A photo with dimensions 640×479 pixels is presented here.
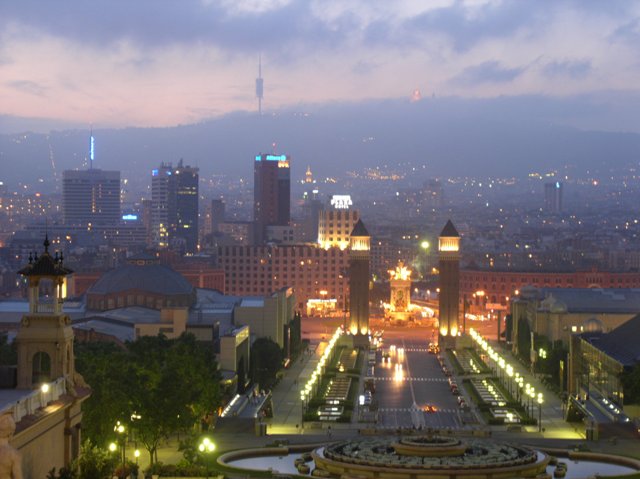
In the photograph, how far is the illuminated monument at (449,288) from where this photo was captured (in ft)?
479

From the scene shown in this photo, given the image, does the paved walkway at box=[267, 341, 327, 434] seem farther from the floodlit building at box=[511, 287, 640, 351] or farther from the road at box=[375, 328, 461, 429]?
the floodlit building at box=[511, 287, 640, 351]

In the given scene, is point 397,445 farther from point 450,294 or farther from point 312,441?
point 450,294

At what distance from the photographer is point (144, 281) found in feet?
439

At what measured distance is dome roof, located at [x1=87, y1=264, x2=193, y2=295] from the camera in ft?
435

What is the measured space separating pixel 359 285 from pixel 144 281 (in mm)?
22877

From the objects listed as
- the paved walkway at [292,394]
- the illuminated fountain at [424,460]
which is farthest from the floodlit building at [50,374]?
the paved walkway at [292,394]

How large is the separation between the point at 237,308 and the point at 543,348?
2052 centimetres

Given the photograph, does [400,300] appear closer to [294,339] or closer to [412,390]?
[294,339]

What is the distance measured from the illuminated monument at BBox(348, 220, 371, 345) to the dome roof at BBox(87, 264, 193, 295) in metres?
17.9

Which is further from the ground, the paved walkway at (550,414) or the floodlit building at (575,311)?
the floodlit building at (575,311)

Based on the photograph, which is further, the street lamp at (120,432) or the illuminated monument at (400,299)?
the illuminated monument at (400,299)

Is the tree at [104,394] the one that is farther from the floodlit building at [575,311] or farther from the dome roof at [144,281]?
the dome roof at [144,281]

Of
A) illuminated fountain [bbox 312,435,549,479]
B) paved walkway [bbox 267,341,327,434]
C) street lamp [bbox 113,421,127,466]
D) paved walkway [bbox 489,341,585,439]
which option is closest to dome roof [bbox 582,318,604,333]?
paved walkway [bbox 489,341,585,439]

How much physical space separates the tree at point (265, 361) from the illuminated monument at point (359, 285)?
30973 mm
